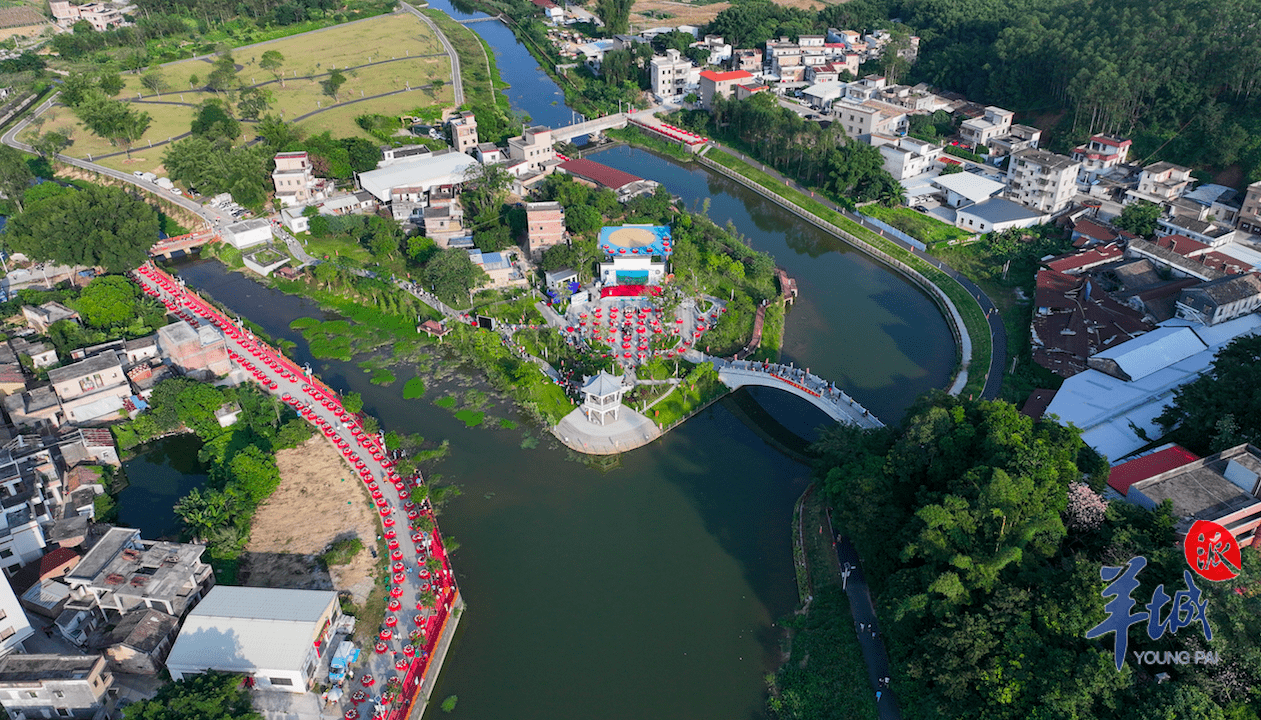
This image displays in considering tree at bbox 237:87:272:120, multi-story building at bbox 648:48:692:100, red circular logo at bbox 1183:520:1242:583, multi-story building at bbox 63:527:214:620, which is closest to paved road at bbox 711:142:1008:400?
red circular logo at bbox 1183:520:1242:583

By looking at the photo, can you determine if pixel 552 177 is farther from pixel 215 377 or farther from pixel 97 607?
pixel 97 607

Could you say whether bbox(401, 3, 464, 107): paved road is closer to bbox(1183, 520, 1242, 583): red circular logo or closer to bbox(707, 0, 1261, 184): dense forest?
bbox(707, 0, 1261, 184): dense forest

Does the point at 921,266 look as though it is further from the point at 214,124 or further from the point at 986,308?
the point at 214,124

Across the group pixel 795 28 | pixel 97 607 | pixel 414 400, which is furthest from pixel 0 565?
pixel 795 28

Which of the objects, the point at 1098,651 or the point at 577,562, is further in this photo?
the point at 577,562

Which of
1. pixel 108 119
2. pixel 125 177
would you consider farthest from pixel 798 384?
pixel 108 119

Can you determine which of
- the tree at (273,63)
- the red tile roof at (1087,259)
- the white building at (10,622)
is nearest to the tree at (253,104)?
the tree at (273,63)
